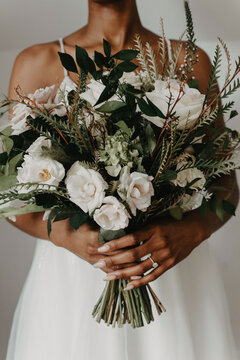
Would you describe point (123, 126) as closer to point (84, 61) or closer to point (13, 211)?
point (84, 61)

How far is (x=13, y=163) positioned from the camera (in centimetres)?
82

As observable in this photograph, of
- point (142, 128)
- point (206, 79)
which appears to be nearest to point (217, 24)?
point (206, 79)

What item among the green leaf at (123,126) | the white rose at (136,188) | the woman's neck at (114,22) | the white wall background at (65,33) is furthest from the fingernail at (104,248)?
the white wall background at (65,33)

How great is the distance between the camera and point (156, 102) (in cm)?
74

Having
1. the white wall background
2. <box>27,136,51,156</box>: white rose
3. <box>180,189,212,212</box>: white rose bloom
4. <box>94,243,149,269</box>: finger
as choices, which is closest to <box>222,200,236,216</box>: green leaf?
<box>180,189,212,212</box>: white rose bloom

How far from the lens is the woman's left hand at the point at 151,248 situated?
33.5 inches

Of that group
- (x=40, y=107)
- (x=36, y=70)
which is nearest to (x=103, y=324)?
(x=40, y=107)

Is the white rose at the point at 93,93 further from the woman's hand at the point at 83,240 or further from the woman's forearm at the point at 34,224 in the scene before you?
the woman's forearm at the point at 34,224

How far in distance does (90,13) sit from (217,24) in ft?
1.87

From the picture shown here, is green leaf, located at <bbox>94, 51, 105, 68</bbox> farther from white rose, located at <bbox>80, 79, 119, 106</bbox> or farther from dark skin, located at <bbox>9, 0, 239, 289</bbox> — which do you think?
dark skin, located at <bbox>9, 0, 239, 289</bbox>

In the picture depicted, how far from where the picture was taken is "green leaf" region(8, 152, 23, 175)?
81 cm

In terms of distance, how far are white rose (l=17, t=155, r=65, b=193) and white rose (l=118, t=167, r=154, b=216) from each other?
11cm

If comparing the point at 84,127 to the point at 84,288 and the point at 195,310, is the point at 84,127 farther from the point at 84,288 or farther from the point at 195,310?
the point at 195,310

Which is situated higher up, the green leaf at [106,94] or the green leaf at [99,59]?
the green leaf at [99,59]
